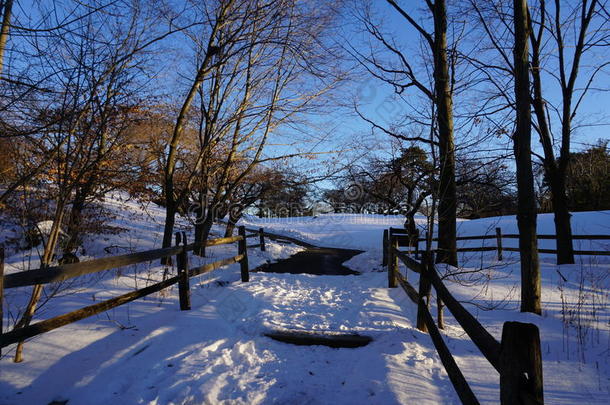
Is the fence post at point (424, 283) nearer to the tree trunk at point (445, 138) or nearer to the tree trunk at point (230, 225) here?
the tree trunk at point (445, 138)

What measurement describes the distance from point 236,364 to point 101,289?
385cm

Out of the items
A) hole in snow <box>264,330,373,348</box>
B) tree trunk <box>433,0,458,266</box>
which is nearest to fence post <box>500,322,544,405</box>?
hole in snow <box>264,330,373,348</box>

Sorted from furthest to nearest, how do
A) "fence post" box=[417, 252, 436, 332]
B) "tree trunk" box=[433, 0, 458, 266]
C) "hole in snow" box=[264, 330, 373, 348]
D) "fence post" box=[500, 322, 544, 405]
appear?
1. "tree trunk" box=[433, 0, 458, 266]
2. "hole in snow" box=[264, 330, 373, 348]
3. "fence post" box=[417, 252, 436, 332]
4. "fence post" box=[500, 322, 544, 405]

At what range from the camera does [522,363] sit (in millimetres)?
1519

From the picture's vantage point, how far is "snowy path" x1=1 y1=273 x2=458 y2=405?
106 inches

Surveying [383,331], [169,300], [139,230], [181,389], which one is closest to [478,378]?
[383,331]

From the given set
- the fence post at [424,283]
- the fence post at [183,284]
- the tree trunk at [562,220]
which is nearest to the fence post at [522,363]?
the fence post at [424,283]

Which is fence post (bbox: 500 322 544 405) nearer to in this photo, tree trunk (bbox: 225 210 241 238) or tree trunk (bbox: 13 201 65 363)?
tree trunk (bbox: 13 201 65 363)

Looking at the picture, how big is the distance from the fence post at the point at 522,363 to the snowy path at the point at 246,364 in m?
1.31

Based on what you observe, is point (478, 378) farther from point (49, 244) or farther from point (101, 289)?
point (101, 289)

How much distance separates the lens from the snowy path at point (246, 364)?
2.70 meters

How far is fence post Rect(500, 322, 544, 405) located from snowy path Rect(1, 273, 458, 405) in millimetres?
1309

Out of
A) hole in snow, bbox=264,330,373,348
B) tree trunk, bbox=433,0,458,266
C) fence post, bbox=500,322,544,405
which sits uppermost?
tree trunk, bbox=433,0,458,266

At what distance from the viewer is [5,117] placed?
4164 mm
